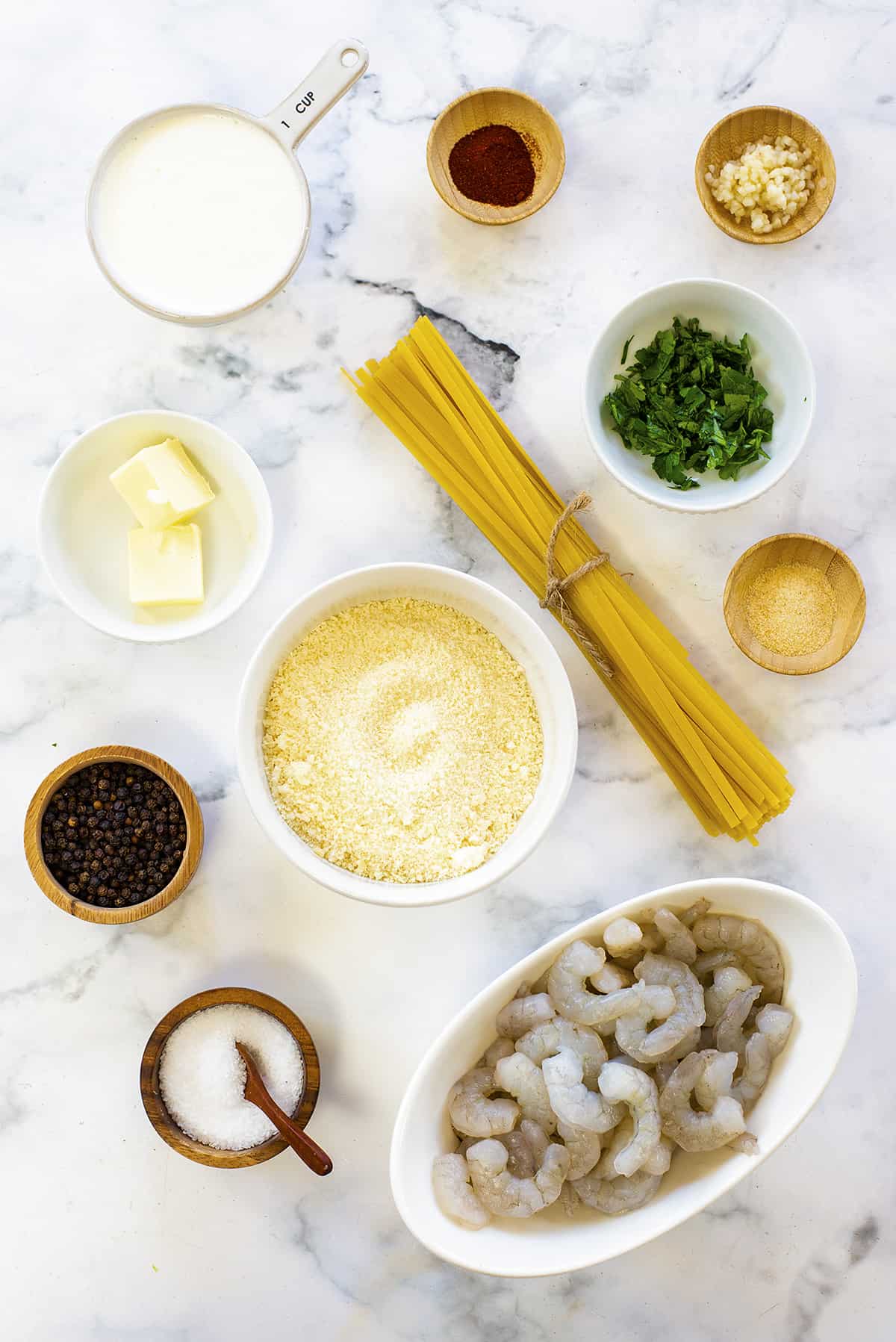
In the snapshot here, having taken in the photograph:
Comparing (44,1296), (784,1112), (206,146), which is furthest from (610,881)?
(206,146)

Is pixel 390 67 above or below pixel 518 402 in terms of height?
above

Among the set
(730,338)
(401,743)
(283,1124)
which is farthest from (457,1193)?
(730,338)

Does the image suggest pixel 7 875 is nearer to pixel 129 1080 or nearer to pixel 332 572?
pixel 129 1080

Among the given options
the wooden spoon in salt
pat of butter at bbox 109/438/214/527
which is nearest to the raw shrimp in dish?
the wooden spoon in salt

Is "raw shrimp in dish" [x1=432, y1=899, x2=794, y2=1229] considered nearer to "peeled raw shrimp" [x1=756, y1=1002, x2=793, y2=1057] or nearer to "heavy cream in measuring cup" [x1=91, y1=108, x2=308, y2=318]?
"peeled raw shrimp" [x1=756, y1=1002, x2=793, y2=1057]

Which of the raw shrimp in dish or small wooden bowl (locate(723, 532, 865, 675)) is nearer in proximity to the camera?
the raw shrimp in dish
